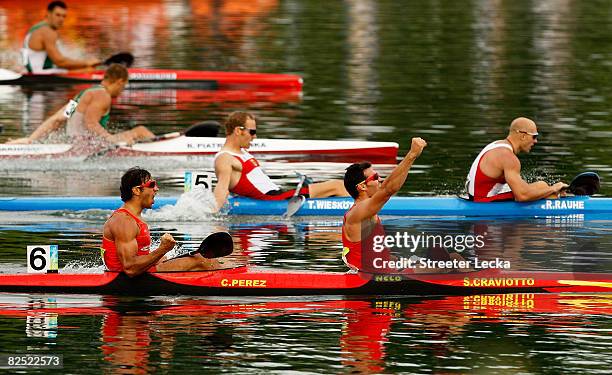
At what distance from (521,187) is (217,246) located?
217 inches

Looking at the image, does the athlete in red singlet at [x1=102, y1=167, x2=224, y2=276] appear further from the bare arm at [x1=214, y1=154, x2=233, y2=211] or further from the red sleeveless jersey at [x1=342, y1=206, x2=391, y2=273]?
the bare arm at [x1=214, y1=154, x2=233, y2=211]

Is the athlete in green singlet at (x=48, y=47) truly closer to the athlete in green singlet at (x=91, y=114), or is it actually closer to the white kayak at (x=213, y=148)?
the white kayak at (x=213, y=148)

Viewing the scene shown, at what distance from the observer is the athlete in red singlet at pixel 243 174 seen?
64.2 ft

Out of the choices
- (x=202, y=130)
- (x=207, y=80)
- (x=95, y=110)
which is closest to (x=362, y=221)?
(x=95, y=110)

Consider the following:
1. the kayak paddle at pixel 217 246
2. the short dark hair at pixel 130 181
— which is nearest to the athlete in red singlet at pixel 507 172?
the kayak paddle at pixel 217 246

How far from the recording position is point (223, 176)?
1958 cm

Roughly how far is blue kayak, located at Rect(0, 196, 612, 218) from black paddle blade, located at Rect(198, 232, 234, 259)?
4.77 m

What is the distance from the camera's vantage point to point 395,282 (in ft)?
50.2

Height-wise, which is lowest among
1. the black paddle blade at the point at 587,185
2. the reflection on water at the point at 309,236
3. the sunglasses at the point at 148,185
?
the reflection on water at the point at 309,236

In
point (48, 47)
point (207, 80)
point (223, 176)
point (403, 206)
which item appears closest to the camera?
point (223, 176)

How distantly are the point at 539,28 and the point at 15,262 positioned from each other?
32680 millimetres

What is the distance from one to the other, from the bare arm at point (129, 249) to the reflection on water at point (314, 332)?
315 millimetres

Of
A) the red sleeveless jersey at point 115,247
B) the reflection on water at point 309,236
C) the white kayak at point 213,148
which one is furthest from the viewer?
the white kayak at point 213,148

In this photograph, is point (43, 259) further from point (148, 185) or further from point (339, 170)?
point (339, 170)
